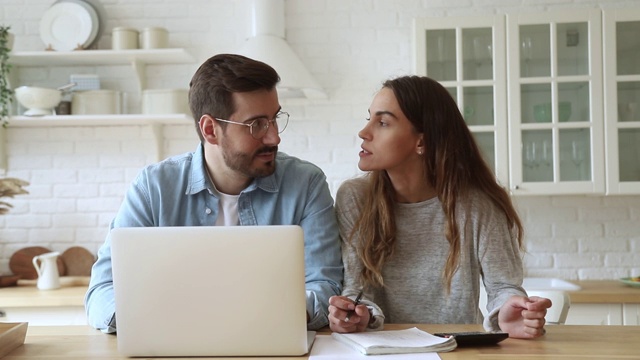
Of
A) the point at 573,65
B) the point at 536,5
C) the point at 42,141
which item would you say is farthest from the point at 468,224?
the point at 42,141

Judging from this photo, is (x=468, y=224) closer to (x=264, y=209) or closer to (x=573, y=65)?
(x=264, y=209)

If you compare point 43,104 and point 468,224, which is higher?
point 43,104

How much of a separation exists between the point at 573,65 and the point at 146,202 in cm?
222

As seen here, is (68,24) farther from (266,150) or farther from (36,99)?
(266,150)

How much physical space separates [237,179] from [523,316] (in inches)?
34.9

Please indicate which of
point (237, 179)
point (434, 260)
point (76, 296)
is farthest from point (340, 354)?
point (76, 296)

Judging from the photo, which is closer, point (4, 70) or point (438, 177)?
point (438, 177)

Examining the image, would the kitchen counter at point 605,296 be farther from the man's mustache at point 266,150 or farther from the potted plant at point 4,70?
the potted plant at point 4,70

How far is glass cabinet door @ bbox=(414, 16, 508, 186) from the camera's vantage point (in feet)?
11.3

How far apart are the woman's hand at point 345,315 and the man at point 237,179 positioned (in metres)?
0.34

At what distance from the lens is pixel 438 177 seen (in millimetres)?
2162

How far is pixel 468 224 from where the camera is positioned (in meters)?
2.08

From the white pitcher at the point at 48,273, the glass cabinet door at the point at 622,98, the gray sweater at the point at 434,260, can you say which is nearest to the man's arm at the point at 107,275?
the gray sweater at the point at 434,260

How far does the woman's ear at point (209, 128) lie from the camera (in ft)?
7.06
